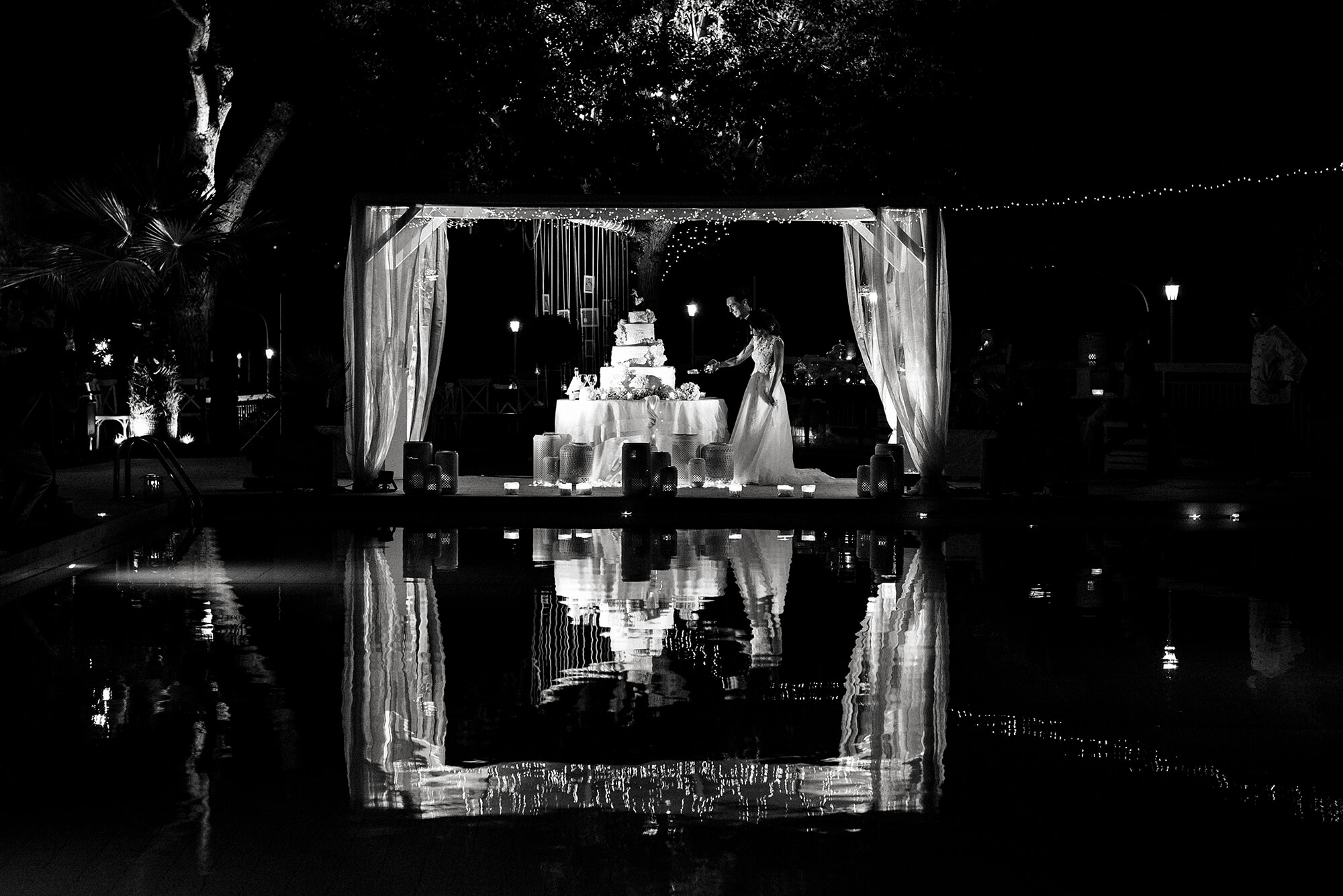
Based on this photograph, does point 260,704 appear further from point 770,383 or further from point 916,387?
point 770,383

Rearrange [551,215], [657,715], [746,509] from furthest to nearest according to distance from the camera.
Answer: [551,215] → [746,509] → [657,715]

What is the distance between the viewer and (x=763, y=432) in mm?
18891

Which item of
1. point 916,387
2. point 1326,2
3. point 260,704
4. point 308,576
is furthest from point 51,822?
point 1326,2

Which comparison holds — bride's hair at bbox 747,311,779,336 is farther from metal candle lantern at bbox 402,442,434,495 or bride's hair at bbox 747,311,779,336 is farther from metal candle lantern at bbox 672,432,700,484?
metal candle lantern at bbox 402,442,434,495

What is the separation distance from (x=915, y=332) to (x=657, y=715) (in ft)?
34.3

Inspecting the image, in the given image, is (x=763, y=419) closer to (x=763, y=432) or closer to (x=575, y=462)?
(x=763, y=432)

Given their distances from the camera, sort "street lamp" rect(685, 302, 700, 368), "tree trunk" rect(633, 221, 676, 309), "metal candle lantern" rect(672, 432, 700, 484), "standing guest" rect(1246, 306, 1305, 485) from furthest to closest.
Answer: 1. "street lamp" rect(685, 302, 700, 368)
2. "tree trunk" rect(633, 221, 676, 309)
3. "metal candle lantern" rect(672, 432, 700, 484)
4. "standing guest" rect(1246, 306, 1305, 485)

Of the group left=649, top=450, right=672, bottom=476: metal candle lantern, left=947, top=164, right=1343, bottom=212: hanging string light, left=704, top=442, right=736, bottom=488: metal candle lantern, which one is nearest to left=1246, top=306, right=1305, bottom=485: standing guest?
left=947, top=164, right=1343, bottom=212: hanging string light

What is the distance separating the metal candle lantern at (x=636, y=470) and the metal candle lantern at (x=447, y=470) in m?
1.75

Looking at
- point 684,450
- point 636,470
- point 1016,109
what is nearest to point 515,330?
point 1016,109

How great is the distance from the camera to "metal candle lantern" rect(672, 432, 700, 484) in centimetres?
1848

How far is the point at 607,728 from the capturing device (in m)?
6.64

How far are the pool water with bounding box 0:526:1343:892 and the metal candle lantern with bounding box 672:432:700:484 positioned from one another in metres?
6.36

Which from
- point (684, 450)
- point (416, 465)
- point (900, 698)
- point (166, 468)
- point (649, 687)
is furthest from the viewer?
point (684, 450)
